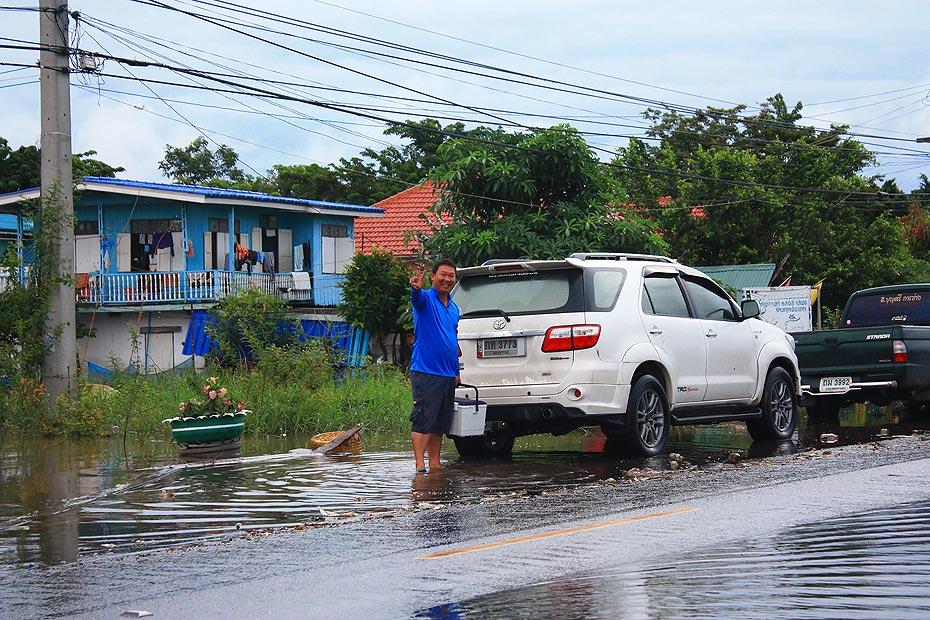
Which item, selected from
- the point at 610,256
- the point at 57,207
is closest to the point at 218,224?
the point at 57,207

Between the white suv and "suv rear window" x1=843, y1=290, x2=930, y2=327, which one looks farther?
"suv rear window" x1=843, y1=290, x2=930, y2=327

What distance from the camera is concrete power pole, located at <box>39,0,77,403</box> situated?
Answer: 53.6 feet

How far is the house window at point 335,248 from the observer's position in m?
37.0

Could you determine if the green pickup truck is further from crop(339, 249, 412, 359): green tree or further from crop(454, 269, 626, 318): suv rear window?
crop(339, 249, 412, 359): green tree

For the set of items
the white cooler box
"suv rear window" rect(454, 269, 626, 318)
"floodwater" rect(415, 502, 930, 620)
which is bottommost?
"floodwater" rect(415, 502, 930, 620)

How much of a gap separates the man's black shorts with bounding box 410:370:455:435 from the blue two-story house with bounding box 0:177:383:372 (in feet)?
69.4

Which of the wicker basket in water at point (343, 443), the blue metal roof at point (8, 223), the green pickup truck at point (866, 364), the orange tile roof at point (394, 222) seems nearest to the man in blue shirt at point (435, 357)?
the wicker basket in water at point (343, 443)

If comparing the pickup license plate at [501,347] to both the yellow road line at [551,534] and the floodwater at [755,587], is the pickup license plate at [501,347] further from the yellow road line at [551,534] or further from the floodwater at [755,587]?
the floodwater at [755,587]

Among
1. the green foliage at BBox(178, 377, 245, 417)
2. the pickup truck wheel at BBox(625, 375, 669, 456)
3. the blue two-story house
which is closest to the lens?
the pickup truck wheel at BBox(625, 375, 669, 456)

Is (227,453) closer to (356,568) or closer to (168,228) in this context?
(356,568)

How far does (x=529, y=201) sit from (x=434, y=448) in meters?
12.9

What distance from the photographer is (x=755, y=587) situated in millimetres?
4980

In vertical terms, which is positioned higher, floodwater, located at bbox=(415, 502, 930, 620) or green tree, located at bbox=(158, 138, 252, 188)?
green tree, located at bbox=(158, 138, 252, 188)

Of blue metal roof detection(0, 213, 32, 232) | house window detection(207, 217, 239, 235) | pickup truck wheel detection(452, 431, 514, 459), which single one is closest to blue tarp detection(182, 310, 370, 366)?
house window detection(207, 217, 239, 235)
